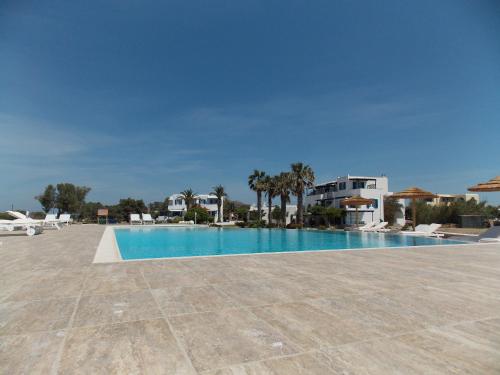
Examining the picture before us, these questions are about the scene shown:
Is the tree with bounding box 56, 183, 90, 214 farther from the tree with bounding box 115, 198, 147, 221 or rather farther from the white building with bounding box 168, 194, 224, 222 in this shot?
the white building with bounding box 168, 194, 224, 222

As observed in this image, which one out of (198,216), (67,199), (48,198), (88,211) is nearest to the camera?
(198,216)

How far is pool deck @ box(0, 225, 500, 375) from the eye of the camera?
259cm

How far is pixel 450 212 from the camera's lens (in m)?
32.8

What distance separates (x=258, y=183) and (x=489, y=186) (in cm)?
2400

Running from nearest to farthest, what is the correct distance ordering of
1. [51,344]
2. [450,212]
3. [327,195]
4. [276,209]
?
[51,344], [450,212], [327,195], [276,209]

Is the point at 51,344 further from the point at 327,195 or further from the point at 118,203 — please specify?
the point at 118,203

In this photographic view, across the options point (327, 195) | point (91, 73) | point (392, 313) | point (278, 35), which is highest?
point (278, 35)

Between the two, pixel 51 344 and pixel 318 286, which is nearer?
pixel 51 344

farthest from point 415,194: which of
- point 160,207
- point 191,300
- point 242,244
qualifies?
point 160,207

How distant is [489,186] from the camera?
16.1 meters

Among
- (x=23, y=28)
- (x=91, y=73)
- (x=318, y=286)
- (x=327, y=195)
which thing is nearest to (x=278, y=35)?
(x=91, y=73)

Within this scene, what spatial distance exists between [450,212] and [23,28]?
37.1 metres

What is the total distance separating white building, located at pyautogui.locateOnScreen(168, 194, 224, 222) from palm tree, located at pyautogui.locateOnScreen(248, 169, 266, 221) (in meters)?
19.1

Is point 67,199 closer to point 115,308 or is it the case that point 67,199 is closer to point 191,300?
point 115,308
